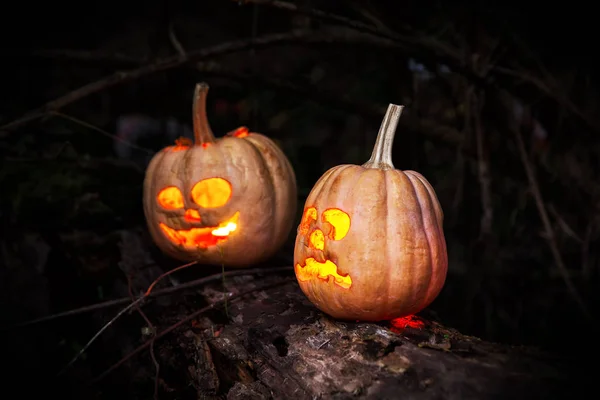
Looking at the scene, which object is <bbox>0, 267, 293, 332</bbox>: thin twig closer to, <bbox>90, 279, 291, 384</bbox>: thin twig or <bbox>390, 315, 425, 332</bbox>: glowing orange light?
<bbox>90, 279, 291, 384</bbox>: thin twig

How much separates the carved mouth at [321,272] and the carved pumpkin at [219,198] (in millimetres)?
534

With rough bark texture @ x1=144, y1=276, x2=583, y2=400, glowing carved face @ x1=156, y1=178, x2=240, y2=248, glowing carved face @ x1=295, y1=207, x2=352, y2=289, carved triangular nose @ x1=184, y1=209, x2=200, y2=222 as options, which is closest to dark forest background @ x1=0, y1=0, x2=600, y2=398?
glowing carved face @ x1=156, y1=178, x2=240, y2=248

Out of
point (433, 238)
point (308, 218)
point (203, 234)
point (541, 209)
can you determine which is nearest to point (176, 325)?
point (203, 234)

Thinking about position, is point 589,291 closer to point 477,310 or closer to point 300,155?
point 477,310

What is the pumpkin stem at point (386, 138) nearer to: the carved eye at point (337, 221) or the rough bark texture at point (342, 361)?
the carved eye at point (337, 221)

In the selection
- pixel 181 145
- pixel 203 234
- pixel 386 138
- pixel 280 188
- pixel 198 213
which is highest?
pixel 386 138

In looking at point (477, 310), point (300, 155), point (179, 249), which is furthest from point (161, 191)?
point (477, 310)

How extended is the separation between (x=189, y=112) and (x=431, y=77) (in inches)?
68.4

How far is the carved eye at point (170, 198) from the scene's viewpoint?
2109 mm

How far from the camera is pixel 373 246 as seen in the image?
4.63 ft

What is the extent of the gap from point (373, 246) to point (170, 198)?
3.62ft

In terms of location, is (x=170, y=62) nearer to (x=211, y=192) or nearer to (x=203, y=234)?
(x=211, y=192)

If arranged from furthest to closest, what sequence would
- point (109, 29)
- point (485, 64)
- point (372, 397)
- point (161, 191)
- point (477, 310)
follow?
point (109, 29) < point (477, 310) < point (485, 64) < point (161, 191) < point (372, 397)

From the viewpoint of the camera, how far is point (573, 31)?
2.30 metres
